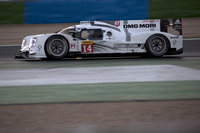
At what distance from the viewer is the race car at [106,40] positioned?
10.5m

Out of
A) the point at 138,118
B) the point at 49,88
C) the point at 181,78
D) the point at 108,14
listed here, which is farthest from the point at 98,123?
the point at 108,14

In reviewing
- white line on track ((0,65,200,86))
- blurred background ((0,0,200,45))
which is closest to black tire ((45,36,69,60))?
white line on track ((0,65,200,86))

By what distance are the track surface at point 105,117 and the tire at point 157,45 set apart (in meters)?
6.21

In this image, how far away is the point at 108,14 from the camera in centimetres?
1836

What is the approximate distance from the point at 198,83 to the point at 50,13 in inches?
531

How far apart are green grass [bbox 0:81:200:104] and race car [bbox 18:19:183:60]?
4409 millimetres

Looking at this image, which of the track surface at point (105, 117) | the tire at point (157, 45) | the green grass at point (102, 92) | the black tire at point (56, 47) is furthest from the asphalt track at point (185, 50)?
the track surface at point (105, 117)

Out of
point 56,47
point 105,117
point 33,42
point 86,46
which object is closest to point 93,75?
point 86,46

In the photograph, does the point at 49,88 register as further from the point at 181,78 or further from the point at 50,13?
the point at 50,13

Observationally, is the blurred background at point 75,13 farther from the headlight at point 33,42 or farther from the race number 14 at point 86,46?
the race number 14 at point 86,46

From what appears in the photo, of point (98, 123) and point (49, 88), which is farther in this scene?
point (49, 88)

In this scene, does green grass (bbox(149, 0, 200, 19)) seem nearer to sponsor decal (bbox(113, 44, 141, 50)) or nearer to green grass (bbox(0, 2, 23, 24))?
green grass (bbox(0, 2, 23, 24))

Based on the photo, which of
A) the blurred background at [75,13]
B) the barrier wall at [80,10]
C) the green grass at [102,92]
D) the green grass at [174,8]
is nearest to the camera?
the green grass at [102,92]

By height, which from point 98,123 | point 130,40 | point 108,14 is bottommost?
point 98,123
